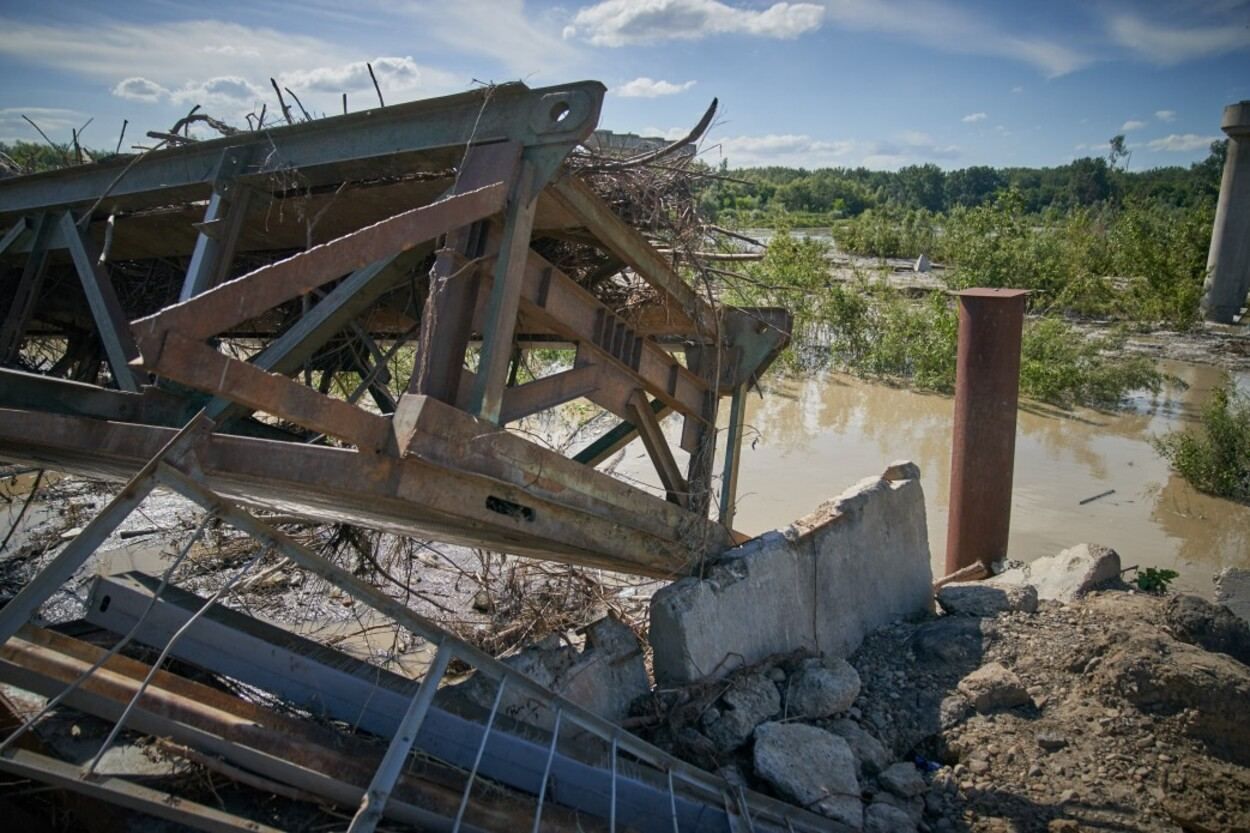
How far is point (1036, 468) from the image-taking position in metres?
12.3

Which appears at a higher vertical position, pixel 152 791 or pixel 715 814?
pixel 152 791

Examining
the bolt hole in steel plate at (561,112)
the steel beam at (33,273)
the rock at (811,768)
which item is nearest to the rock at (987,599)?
the rock at (811,768)

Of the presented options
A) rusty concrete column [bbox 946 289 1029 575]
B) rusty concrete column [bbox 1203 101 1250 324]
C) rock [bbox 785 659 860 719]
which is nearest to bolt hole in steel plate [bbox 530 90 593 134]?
rock [bbox 785 659 860 719]

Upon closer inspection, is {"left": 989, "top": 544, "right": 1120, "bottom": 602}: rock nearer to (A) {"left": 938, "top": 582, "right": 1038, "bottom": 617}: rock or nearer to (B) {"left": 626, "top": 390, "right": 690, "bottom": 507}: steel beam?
(A) {"left": 938, "top": 582, "right": 1038, "bottom": 617}: rock

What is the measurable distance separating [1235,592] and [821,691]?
14.4ft

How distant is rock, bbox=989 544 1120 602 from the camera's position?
6031mm

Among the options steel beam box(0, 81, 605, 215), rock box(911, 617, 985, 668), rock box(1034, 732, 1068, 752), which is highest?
steel beam box(0, 81, 605, 215)

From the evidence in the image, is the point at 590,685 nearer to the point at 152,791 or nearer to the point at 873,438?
the point at 152,791

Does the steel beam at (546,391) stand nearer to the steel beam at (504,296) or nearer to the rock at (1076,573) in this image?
the steel beam at (504,296)

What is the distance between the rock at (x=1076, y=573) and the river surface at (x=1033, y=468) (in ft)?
6.74

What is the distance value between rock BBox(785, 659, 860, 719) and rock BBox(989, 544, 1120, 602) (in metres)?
2.12

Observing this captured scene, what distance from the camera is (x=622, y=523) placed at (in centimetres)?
417

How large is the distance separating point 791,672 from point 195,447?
10.5 ft

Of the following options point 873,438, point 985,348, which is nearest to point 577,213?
point 985,348
